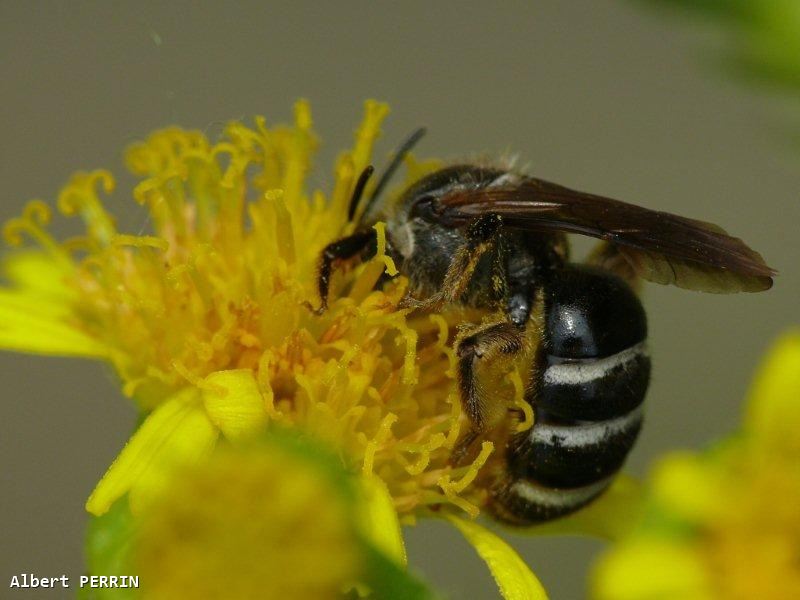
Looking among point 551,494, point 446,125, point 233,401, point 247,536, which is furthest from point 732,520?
point 446,125

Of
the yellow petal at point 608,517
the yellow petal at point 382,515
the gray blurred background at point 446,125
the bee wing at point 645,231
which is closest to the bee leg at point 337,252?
the bee wing at point 645,231

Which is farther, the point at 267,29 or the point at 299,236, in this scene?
the point at 267,29

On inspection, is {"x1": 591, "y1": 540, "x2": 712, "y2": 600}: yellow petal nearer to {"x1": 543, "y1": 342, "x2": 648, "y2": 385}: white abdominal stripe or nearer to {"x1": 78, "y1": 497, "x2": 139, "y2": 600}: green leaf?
{"x1": 543, "y1": 342, "x2": 648, "y2": 385}: white abdominal stripe

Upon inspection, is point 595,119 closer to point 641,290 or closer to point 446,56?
point 446,56

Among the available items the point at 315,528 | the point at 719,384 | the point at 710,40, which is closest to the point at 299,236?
the point at 710,40

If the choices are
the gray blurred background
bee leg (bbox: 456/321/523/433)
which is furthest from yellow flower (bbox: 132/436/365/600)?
the gray blurred background


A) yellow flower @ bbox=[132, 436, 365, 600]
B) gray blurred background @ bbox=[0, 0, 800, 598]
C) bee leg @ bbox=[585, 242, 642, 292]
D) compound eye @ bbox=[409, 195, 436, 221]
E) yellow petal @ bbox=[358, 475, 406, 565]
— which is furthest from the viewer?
gray blurred background @ bbox=[0, 0, 800, 598]

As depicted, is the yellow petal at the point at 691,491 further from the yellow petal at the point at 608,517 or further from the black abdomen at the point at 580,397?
the black abdomen at the point at 580,397

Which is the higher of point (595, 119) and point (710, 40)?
point (595, 119)
